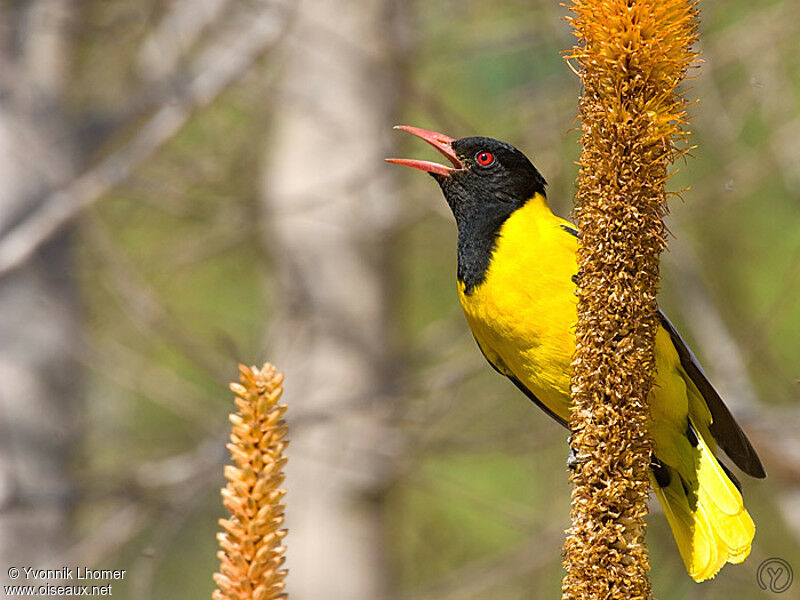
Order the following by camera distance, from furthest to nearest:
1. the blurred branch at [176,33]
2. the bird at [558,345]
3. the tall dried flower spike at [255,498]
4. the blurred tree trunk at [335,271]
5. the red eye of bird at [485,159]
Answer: the blurred tree trunk at [335,271]
the blurred branch at [176,33]
the red eye of bird at [485,159]
the bird at [558,345]
the tall dried flower spike at [255,498]

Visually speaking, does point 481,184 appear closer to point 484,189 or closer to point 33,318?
point 484,189

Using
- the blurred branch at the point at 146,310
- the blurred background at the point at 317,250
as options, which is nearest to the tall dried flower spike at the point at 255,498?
the blurred background at the point at 317,250

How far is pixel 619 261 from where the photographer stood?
5.89ft

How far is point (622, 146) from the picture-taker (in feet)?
5.68

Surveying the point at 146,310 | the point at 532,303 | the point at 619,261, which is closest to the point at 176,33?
the point at 146,310

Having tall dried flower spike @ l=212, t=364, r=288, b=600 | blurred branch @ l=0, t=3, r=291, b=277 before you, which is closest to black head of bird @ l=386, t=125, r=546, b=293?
blurred branch @ l=0, t=3, r=291, b=277

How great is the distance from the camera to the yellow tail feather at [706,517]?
302 centimetres

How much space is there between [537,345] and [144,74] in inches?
133

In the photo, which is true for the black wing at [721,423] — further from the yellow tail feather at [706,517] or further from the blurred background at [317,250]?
the blurred background at [317,250]

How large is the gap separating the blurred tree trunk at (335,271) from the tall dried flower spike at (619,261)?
4.23 meters

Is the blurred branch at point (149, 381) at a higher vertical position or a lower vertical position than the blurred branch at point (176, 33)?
lower

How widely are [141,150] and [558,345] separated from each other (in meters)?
2.38

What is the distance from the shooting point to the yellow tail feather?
3021 millimetres

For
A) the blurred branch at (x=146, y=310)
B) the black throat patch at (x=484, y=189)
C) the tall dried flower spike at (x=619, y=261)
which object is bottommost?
the tall dried flower spike at (x=619, y=261)
